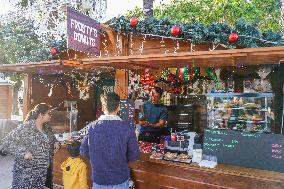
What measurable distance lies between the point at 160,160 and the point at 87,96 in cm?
842

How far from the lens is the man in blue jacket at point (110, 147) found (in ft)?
13.3

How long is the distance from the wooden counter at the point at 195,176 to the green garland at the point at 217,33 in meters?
2.90

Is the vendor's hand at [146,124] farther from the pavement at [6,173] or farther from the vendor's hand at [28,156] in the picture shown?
the vendor's hand at [28,156]

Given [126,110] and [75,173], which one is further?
[126,110]

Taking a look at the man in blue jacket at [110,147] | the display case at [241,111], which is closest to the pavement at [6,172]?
the man in blue jacket at [110,147]

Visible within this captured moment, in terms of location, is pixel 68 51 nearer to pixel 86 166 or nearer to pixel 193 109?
pixel 86 166

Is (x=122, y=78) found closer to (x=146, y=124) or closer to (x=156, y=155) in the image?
(x=146, y=124)

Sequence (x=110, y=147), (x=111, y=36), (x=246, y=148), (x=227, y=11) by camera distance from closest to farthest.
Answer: (x=110, y=147), (x=246, y=148), (x=111, y=36), (x=227, y=11)

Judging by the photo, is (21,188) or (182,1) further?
(182,1)

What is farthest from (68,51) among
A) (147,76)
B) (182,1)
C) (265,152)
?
(182,1)

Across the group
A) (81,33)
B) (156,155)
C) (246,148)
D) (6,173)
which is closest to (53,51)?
(81,33)

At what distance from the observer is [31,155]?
5.16 m

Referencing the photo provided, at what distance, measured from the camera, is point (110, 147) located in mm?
4062

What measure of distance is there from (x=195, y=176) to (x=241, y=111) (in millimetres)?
4444
